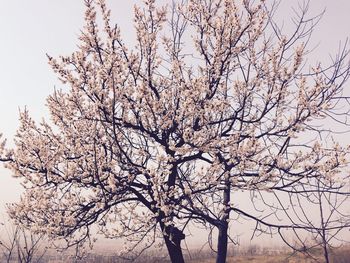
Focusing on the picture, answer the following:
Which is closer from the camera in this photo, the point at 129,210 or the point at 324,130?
the point at 324,130

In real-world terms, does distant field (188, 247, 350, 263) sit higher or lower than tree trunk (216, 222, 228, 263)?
lower

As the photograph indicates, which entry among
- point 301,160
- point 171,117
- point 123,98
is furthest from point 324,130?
point 123,98

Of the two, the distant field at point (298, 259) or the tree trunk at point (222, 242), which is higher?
the tree trunk at point (222, 242)

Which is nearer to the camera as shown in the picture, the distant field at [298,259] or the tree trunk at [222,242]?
the tree trunk at [222,242]

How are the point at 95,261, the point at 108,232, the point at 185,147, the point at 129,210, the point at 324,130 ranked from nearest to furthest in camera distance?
the point at 185,147, the point at 324,130, the point at 108,232, the point at 129,210, the point at 95,261

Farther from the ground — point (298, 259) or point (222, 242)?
point (222, 242)

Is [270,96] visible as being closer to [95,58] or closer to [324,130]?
[324,130]

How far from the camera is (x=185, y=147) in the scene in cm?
834

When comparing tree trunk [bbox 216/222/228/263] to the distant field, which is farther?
the distant field

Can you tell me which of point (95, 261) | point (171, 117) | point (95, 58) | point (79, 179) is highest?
point (95, 58)

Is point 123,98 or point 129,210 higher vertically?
point 123,98

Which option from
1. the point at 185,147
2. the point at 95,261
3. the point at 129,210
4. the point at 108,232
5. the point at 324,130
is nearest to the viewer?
the point at 185,147

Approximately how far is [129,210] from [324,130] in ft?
18.4

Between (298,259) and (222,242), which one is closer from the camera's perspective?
(222,242)
